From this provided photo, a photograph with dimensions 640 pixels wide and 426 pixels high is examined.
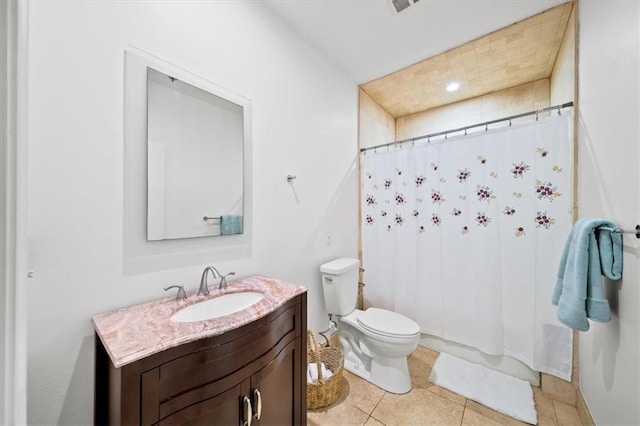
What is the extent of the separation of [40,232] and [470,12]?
8.12 ft

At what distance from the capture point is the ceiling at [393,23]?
5.10ft

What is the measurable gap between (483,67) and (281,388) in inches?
110

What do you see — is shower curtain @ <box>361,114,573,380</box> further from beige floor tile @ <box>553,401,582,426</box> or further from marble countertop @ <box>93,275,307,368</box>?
marble countertop @ <box>93,275,307,368</box>

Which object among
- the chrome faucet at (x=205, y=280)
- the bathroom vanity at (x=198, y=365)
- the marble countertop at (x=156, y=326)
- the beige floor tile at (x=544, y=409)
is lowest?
the beige floor tile at (x=544, y=409)

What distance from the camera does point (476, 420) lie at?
56.0 inches

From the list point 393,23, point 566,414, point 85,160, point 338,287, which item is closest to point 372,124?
point 393,23

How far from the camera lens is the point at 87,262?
2.93ft

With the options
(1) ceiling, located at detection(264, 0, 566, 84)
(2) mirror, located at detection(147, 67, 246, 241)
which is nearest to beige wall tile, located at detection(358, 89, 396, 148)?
(1) ceiling, located at detection(264, 0, 566, 84)

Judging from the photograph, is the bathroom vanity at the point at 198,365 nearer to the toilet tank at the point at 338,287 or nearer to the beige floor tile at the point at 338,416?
the beige floor tile at the point at 338,416

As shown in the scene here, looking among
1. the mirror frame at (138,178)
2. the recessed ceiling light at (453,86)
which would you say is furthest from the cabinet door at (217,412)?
the recessed ceiling light at (453,86)

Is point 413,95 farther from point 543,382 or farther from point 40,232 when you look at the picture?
point 40,232

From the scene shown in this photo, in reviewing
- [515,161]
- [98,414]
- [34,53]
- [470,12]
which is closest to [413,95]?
[470,12]

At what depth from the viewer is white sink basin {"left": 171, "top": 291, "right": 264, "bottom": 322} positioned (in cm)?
100

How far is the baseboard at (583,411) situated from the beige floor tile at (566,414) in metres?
0.03
